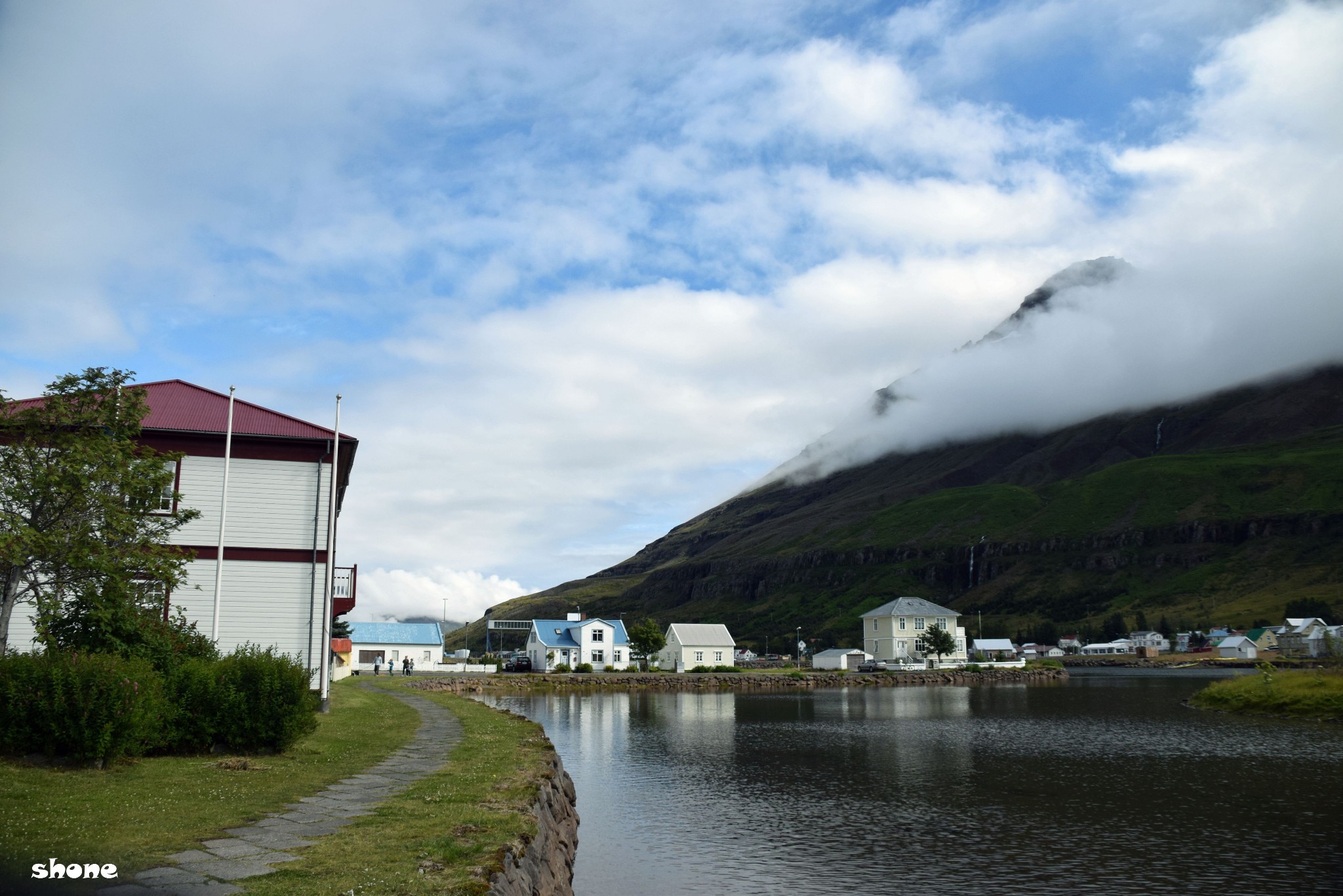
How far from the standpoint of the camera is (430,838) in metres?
15.5

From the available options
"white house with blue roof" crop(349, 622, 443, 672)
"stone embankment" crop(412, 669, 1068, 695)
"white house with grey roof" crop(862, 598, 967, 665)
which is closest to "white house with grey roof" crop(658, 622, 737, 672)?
"stone embankment" crop(412, 669, 1068, 695)

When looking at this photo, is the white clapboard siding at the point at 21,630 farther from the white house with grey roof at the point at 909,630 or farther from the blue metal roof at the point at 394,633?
the white house with grey roof at the point at 909,630

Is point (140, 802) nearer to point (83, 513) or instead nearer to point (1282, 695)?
point (83, 513)

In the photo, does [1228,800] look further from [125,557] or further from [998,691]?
[998,691]

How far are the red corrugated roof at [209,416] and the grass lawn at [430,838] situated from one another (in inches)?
743

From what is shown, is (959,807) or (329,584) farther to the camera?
(329,584)

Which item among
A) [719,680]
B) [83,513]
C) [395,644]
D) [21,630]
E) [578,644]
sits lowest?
[719,680]

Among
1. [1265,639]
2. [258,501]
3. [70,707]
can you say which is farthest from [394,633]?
[1265,639]

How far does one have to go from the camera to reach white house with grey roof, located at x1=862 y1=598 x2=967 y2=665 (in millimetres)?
149750

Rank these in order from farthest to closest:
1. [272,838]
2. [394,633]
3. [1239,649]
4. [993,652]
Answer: [993,652] < [1239,649] < [394,633] < [272,838]

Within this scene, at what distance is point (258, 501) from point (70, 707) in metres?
20.6

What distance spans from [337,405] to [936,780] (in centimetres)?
2778

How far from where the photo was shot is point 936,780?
115 ft

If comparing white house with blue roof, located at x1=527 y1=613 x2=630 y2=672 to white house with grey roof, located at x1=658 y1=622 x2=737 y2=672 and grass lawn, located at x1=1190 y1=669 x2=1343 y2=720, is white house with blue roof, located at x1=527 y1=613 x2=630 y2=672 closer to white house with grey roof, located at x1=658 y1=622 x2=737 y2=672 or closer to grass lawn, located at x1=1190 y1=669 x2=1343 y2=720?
white house with grey roof, located at x1=658 y1=622 x2=737 y2=672
